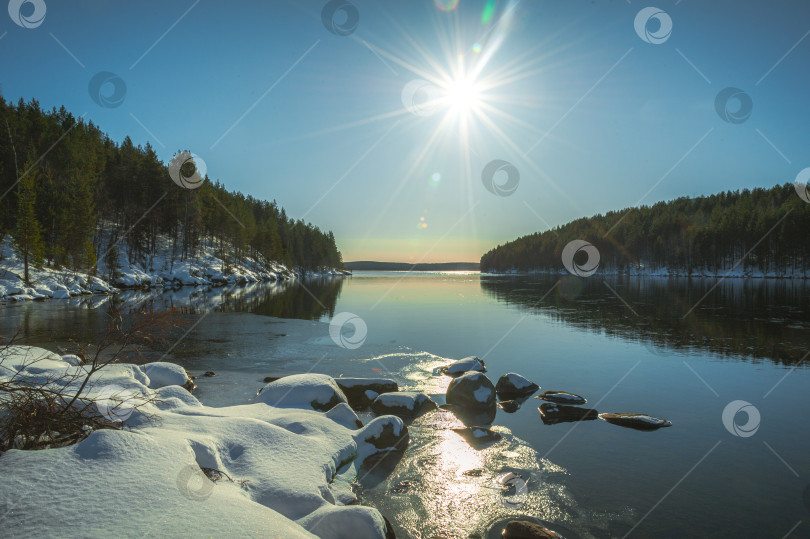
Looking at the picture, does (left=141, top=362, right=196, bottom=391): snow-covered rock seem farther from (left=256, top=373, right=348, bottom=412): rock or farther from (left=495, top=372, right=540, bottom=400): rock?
(left=495, top=372, right=540, bottom=400): rock

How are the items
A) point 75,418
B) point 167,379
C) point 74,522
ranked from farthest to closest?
point 167,379, point 75,418, point 74,522

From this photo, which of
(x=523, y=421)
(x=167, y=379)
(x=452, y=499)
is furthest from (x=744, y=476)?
(x=167, y=379)

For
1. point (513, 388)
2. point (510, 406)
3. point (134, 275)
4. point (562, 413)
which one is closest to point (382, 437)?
point (510, 406)

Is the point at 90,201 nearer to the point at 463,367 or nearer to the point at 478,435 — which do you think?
the point at 463,367

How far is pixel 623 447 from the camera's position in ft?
28.5

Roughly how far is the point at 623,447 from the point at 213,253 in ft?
319

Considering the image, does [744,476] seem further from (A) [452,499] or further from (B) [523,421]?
(A) [452,499]

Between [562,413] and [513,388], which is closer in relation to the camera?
[562,413]

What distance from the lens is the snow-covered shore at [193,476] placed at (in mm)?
3613

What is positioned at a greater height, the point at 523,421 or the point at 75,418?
the point at 75,418

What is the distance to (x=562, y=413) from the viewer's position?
34.9 feet

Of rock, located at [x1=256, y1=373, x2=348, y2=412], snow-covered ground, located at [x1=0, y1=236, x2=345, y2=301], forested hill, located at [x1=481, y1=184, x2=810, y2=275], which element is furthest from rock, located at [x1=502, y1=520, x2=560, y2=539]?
forested hill, located at [x1=481, y1=184, x2=810, y2=275]

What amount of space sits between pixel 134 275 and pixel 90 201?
41.7 feet

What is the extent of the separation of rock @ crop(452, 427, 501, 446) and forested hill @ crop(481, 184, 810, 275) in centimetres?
12291
